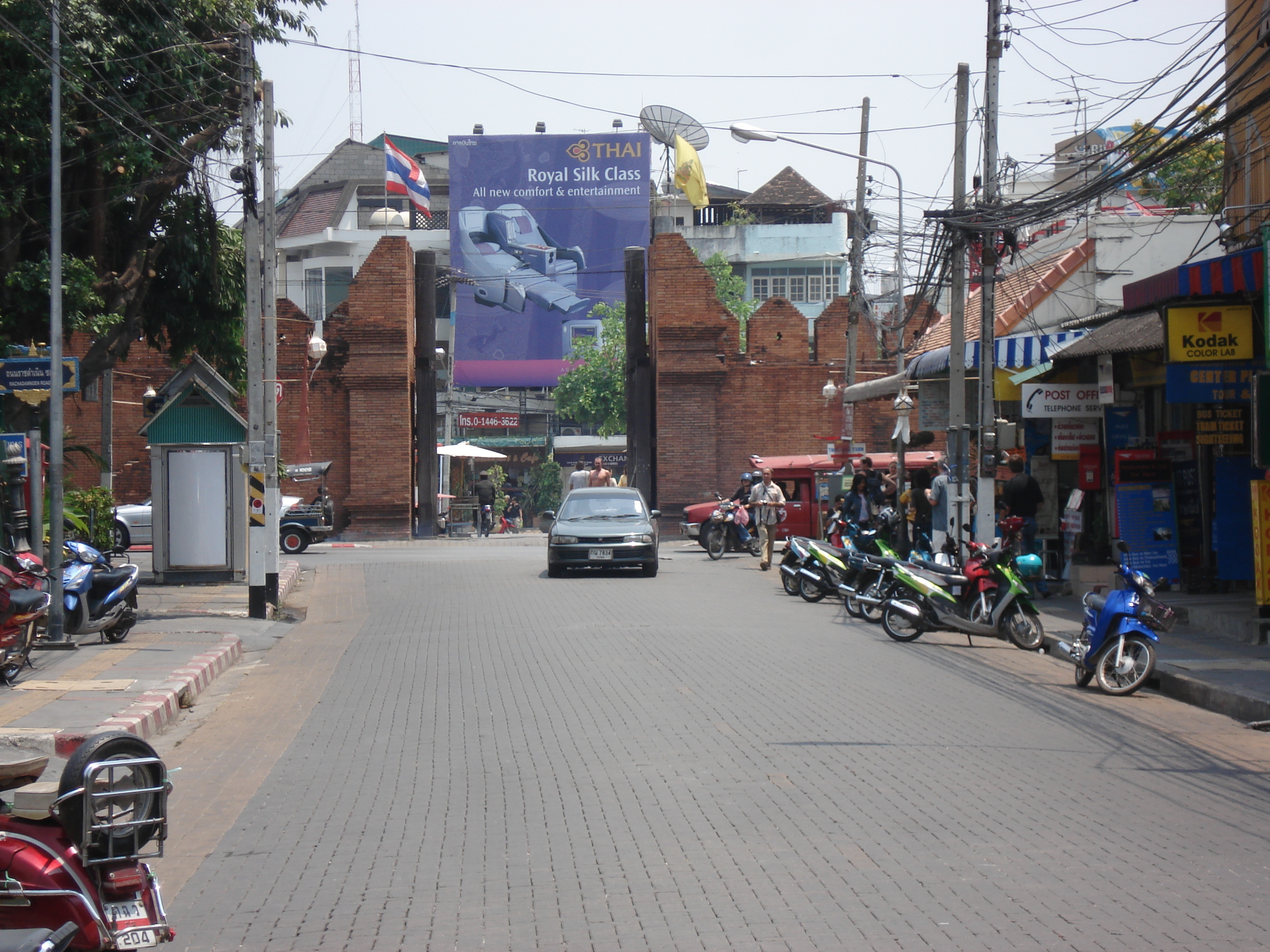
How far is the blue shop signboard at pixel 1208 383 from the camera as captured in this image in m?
13.2

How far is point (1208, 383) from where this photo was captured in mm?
13266

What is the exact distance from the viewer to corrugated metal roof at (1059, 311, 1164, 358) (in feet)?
48.3

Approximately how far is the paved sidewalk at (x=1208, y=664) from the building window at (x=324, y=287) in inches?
1977

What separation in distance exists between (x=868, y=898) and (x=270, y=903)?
7.92ft

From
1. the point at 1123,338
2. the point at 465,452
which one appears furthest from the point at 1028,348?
the point at 465,452

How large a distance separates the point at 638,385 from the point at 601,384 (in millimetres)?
15613

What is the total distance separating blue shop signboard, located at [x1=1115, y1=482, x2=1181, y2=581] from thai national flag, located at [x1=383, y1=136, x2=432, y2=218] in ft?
143

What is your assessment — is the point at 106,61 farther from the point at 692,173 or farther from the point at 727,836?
the point at 692,173

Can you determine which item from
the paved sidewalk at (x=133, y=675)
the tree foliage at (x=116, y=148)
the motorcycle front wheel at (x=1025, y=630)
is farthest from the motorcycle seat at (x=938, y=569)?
the tree foliage at (x=116, y=148)

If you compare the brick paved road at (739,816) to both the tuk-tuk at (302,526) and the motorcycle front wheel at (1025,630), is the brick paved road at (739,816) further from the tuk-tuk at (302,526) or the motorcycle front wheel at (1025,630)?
the tuk-tuk at (302,526)

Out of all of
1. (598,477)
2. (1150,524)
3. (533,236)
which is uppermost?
(533,236)

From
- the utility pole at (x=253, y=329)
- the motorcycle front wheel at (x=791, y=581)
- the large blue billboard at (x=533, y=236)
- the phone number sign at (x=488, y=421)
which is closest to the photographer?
the utility pole at (x=253, y=329)

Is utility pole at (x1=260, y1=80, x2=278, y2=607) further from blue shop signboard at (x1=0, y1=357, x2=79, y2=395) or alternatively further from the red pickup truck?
the red pickup truck

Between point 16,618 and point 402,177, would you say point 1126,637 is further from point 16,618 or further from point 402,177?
point 402,177
